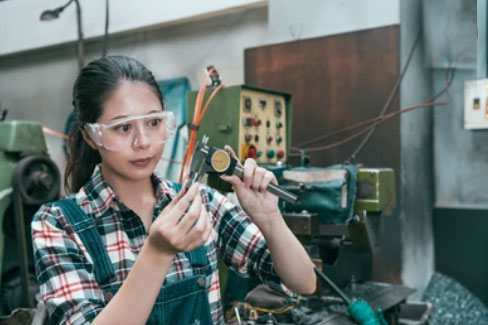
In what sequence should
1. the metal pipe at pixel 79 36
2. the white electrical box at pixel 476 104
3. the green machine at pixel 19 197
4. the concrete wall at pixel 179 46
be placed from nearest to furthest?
the green machine at pixel 19 197, the white electrical box at pixel 476 104, the concrete wall at pixel 179 46, the metal pipe at pixel 79 36

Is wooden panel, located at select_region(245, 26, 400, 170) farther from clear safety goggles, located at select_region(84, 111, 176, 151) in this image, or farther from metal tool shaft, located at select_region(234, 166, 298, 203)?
clear safety goggles, located at select_region(84, 111, 176, 151)

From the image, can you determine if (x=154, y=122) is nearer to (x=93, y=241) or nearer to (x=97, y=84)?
(x=97, y=84)

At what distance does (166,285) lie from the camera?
0.86 meters

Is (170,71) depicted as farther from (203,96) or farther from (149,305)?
(149,305)

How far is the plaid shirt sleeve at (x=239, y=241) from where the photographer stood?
1001mm

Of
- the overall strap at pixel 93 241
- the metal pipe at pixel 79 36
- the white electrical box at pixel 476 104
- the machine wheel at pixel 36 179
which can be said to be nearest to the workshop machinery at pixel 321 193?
the overall strap at pixel 93 241

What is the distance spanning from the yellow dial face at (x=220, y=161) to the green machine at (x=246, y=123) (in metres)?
0.79

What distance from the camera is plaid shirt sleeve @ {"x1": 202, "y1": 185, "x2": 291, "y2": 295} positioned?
100 centimetres

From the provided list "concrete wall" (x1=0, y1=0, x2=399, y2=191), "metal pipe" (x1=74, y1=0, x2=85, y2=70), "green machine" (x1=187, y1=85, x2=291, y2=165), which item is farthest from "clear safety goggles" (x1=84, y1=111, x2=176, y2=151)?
"metal pipe" (x1=74, y1=0, x2=85, y2=70)

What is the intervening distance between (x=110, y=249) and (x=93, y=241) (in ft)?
0.11

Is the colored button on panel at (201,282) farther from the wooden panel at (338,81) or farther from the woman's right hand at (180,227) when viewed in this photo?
the wooden panel at (338,81)

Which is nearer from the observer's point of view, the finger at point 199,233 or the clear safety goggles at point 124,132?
the finger at point 199,233

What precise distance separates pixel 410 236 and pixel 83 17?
286cm

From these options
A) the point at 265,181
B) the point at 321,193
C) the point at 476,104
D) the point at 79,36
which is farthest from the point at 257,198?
the point at 79,36
